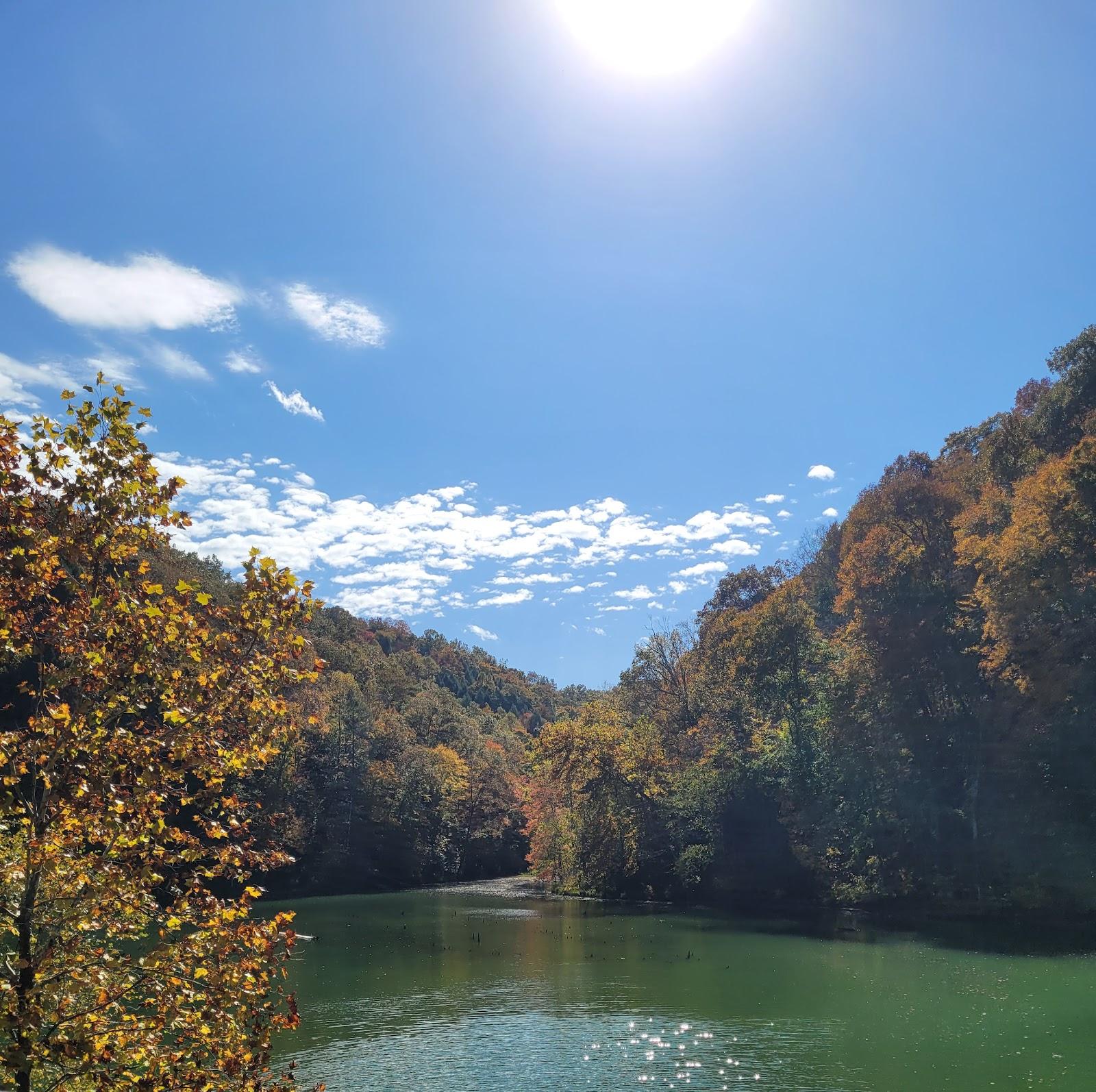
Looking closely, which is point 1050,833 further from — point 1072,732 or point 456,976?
point 456,976

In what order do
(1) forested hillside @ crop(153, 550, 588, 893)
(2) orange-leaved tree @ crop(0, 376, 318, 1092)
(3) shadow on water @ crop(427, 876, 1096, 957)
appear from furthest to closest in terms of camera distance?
1. (1) forested hillside @ crop(153, 550, 588, 893)
2. (3) shadow on water @ crop(427, 876, 1096, 957)
3. (2) orange-leaved tree @ crop(0, 376, 318, 1092)

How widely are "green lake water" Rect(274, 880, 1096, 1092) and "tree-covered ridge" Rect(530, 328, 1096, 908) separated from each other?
19.0 ft

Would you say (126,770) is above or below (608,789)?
above

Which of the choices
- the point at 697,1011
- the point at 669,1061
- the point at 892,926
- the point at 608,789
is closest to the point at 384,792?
the point at 608,789

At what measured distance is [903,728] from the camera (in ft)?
144

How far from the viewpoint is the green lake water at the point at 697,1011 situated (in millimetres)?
18938

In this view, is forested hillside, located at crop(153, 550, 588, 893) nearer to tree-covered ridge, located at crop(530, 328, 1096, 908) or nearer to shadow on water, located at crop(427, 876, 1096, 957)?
tree-covered ridge, located at crop(530, 328, 1096, 908)

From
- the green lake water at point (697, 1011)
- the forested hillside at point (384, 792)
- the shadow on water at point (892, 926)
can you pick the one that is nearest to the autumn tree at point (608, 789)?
the shadow on water at point (892, 926)

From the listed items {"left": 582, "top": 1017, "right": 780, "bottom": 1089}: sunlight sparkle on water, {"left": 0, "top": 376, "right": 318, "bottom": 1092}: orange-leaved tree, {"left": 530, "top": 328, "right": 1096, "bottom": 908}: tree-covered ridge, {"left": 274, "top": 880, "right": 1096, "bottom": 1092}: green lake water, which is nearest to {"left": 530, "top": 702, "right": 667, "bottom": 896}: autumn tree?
{"left": 530, "top": 328, "right": 1096, "bottom": 908}: tree-covered ridge

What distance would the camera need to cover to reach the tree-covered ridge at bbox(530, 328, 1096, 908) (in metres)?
35.6

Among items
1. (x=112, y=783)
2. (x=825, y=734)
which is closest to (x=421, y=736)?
(x=825, y=734)

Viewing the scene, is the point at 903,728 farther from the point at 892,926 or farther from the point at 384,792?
the point at 384,792

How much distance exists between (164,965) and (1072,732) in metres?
39.3

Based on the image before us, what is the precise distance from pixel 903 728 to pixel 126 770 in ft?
147
